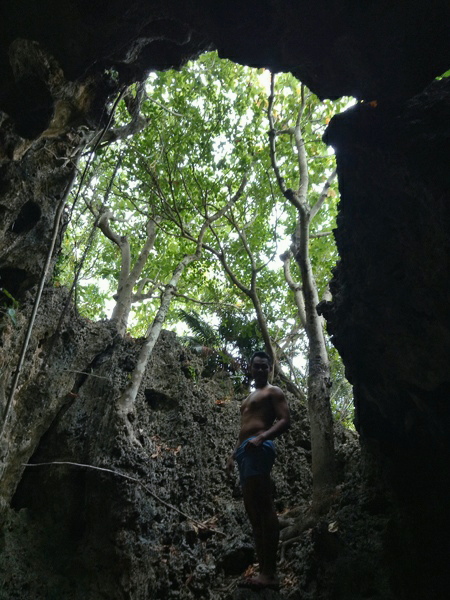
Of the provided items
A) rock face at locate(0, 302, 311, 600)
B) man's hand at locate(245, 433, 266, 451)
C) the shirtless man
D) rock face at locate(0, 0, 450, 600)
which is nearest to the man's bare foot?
the shirtless man

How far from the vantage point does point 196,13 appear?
538cm

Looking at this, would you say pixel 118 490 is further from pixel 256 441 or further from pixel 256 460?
pixel 256 441

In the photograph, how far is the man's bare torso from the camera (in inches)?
208

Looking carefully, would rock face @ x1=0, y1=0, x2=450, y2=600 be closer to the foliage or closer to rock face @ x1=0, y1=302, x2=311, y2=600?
rock face @ x1=0, y1=302, x2=311, y2=600

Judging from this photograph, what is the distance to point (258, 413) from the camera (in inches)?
214

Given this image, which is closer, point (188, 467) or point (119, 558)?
point (119, 558)

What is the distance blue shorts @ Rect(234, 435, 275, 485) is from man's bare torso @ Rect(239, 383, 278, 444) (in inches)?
9.2

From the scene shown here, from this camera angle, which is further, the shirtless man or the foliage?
the foliage

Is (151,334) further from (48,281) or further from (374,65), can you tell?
(374,65)

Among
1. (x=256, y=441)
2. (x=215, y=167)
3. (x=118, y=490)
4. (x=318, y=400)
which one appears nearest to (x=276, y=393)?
(x=256, y=441)

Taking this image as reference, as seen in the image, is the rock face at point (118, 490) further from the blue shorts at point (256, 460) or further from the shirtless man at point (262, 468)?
the blue shorts at point (256, 460)

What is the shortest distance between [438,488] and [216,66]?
405 inches

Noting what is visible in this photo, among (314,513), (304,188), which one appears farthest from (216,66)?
(314,513)

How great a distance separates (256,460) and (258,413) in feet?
2.10
